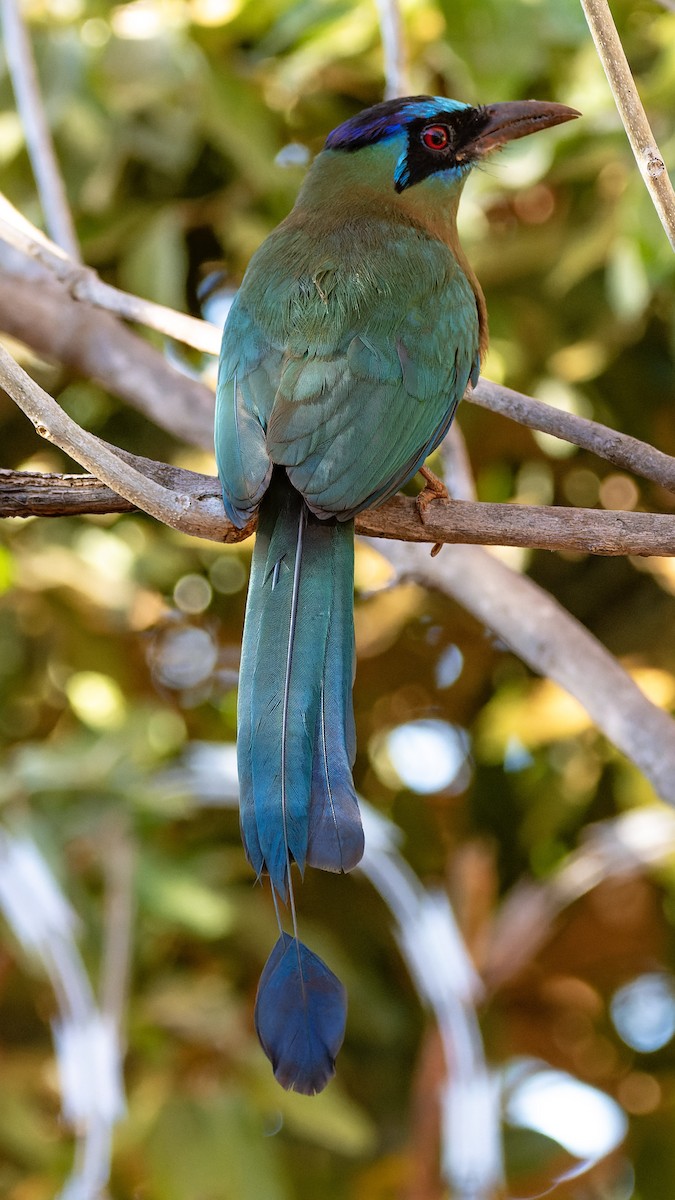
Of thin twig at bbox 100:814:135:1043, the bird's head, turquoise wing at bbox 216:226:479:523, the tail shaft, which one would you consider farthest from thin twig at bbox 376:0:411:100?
thin twig at bbox 100:814:135:1043

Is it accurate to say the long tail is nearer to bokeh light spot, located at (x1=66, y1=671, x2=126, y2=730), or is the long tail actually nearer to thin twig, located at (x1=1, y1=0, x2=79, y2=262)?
thin twig, located at (x1=1, y1=0, x2=79, y2=262)

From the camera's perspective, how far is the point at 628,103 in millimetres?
1188

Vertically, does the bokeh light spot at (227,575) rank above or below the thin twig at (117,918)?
above

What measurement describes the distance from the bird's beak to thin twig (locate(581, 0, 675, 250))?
657mm

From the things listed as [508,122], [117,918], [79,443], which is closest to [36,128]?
[508,122]

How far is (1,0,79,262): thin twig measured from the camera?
190 cm

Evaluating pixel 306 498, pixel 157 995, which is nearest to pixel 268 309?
pixel 306 498

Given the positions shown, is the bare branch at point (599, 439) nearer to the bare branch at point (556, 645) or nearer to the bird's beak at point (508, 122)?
the bare branch at point (556, 645)

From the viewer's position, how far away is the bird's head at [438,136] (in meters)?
1.86

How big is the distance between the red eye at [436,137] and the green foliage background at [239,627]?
14 cm

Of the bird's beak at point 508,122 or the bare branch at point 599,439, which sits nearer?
the bare branch at point 599,439

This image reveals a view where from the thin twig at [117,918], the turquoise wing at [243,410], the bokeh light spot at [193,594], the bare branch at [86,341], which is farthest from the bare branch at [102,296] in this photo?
the thin twig at [117,918]

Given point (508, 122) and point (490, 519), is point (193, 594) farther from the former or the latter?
point (490, 519)

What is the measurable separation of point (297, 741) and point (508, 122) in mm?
974
